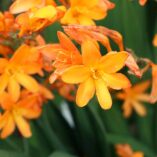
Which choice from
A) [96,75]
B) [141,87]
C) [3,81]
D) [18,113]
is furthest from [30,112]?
[141,87]

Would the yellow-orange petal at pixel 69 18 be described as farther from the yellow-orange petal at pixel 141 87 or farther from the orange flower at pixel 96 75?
the yellow-orange petal at pixel 141 87

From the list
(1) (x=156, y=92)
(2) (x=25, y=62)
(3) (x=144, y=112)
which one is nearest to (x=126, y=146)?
(3) (x=144, y=112)

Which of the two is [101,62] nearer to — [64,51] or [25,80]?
[64,51]

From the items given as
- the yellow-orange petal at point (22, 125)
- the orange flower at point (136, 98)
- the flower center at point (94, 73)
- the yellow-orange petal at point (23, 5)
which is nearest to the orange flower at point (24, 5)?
the yellow-orange petal at point (23, 5)

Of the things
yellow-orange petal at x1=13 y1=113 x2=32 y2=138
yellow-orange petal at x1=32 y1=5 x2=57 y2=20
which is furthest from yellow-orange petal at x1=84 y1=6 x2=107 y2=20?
yellow-orange petal at x1=13 y1=113 x2=32 y2=138

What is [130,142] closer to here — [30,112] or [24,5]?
[30,112]
